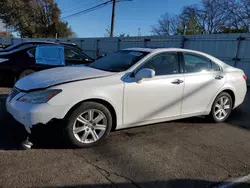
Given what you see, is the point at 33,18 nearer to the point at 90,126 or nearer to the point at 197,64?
the point at 197,64

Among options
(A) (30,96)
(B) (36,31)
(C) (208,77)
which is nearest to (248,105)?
(C) (208,77)

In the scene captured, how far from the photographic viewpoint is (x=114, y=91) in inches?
144

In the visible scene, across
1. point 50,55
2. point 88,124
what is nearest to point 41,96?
point 88,124

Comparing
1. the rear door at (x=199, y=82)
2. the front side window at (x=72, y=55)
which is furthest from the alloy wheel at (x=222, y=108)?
the front side window at (x=72, y=55)

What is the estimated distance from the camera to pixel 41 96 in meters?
3.29

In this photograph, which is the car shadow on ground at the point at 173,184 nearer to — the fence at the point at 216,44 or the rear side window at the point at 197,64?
the rear side window at the point at 197,64

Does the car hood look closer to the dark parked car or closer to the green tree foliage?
the dark parked car

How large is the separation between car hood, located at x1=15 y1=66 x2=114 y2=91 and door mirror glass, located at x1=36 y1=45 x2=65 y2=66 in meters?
3.81

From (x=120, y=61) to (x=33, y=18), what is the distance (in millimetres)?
47245

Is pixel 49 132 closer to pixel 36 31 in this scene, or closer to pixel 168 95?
pixel 168 95

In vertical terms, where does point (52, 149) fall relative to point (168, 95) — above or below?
below

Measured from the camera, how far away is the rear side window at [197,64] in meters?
4.57

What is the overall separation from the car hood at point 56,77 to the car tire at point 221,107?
8.04 ft

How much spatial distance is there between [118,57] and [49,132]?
1955mm
